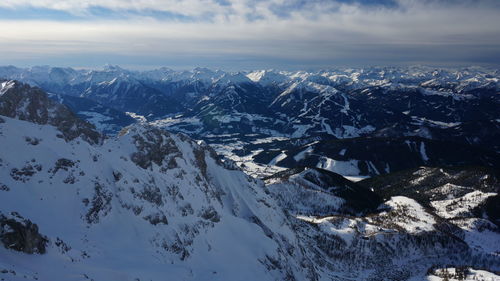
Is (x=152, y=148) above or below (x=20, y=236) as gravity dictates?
below

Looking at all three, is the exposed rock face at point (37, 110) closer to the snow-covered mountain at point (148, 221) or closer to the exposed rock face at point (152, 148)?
the snow-covered mountain at point (148, 221)

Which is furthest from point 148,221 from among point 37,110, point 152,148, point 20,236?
point 37,110

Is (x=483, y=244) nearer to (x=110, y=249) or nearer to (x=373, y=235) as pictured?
(x=373, y=235)

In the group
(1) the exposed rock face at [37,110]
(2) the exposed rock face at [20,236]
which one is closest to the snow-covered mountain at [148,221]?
(2) the exposed rock face at [20,236]

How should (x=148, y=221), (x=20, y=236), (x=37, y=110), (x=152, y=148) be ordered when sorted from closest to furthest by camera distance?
(x=20, y=236)
(x=148, y=221)
(x=37, y=110)
(x=152, y=148)

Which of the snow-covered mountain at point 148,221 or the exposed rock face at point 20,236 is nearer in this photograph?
the exposed rock face at point 20,236

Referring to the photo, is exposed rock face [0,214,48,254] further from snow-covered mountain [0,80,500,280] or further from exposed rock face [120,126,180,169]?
exposed rock face [120,126,180,169]

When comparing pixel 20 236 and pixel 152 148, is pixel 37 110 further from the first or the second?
pixel 20 236
